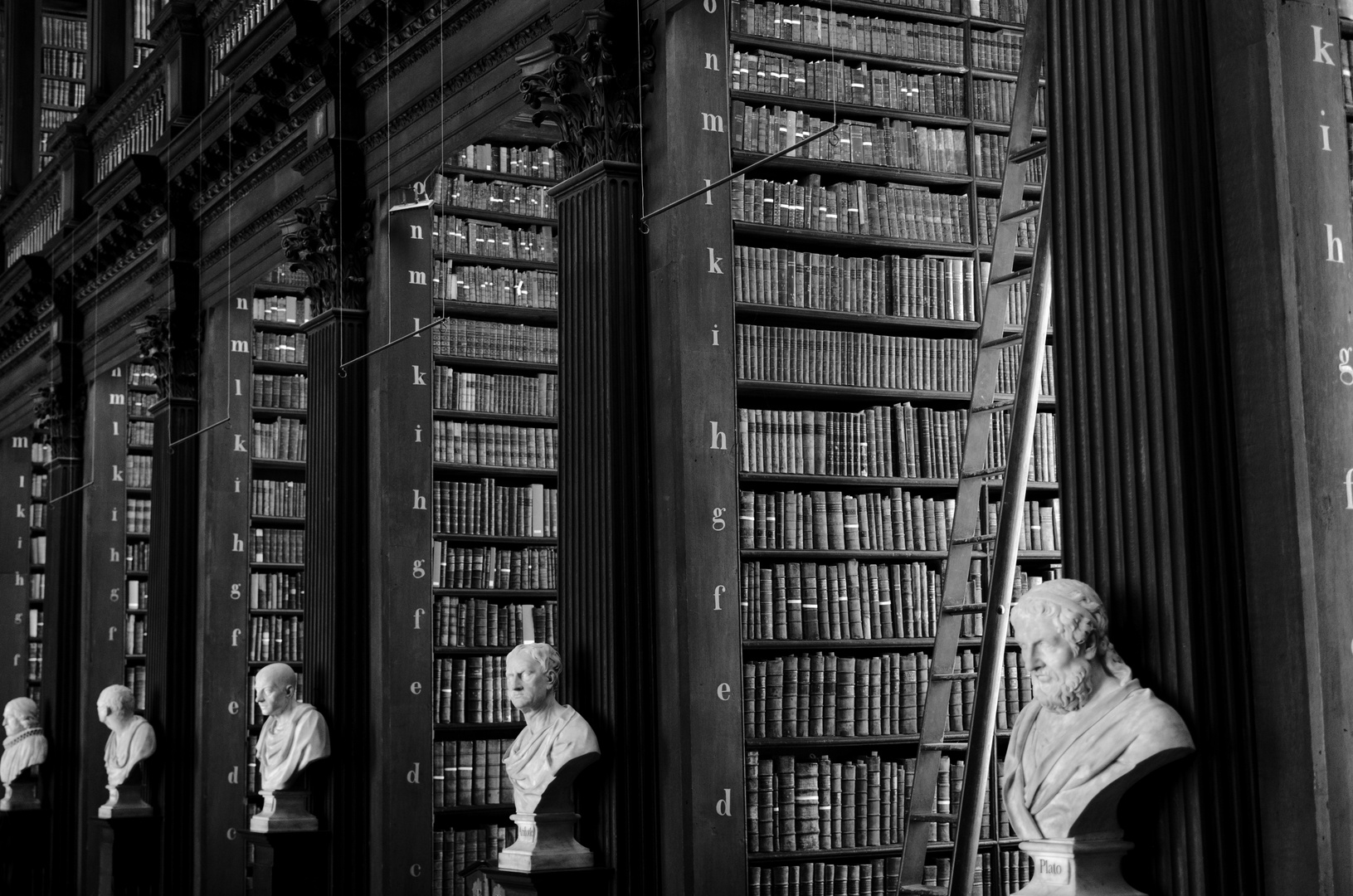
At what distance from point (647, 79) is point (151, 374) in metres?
7.34

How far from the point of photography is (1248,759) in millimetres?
3270

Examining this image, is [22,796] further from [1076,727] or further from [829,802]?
[1076,727]

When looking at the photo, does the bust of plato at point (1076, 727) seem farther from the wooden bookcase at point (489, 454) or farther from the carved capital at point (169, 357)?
the carved capital at point (169, 357)

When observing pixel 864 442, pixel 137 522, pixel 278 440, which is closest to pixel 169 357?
pixel 278 440

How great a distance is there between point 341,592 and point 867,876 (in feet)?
9.09

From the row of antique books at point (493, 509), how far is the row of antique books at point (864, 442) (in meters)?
1.84

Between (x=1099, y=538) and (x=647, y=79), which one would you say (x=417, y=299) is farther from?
(x=1099, y=538)

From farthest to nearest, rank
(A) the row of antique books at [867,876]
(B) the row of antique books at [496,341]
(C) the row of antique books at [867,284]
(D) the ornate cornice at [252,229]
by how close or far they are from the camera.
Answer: (D) the ornate cornice at [252,229]
(B) the row of antique books at [496,341]
(C) the row of antique books at [867,284]
(A) the row of antique books at [867,876]

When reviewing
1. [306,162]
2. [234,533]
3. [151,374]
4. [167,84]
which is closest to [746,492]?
[306,162]

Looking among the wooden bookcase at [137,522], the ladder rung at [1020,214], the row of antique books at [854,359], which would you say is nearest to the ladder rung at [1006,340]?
the ladder rung at [1020,214]

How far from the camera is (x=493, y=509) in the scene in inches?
312

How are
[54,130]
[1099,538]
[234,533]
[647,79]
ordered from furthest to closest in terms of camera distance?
[54,130]
[234,533]
[647,79]
[1099,538]

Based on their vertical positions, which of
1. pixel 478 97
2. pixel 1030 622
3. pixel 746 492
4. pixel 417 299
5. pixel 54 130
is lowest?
pixel 1030 622

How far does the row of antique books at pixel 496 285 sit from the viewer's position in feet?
26.0
